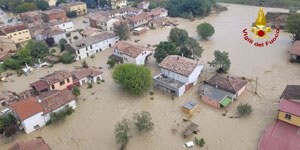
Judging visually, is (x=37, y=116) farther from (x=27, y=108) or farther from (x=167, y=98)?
(x=167, y=98)

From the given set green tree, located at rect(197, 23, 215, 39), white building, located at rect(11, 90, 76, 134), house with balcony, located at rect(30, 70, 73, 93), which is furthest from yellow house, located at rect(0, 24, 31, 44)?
green tree, located at rect(197, 23, 215, 39)

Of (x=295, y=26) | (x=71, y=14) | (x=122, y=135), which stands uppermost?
(x=295, y=26)

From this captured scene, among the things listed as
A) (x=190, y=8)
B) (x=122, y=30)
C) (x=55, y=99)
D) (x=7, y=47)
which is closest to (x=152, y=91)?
(x=55, y=99)

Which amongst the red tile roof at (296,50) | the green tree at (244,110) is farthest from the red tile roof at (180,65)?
the red tile roof at (296,50)

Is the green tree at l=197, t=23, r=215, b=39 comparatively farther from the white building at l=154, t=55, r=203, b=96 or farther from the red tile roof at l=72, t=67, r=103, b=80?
the red tile roof at l=72, t=67, r=103, b=80

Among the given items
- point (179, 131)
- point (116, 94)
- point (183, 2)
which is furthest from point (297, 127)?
point (183, 2)

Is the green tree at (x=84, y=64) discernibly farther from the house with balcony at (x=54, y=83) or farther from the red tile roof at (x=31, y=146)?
the red tile roof at (x=31, y=146)

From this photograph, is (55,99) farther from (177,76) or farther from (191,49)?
(191,49)
